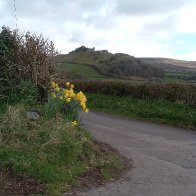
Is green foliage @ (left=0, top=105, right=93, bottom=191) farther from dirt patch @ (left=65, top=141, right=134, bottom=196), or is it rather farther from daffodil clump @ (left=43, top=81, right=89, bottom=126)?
daffodil clump @ (left=43, top=81, right=89, bottom=126)

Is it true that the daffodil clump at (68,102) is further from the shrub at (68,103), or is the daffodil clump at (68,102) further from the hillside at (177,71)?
the hillside at (177,71)

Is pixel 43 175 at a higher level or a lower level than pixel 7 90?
lower

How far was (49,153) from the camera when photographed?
8.97 metres

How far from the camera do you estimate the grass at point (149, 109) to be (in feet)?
60.0

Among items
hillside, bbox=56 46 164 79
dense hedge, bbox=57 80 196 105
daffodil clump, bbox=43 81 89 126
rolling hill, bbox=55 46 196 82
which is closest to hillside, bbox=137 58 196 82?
rolling hill, bbox=55 46 196 82

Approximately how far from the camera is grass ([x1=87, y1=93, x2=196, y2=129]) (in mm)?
18281

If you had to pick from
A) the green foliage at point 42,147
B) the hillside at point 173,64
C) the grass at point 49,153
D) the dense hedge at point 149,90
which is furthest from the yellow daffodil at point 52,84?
the hillside at point 173,64

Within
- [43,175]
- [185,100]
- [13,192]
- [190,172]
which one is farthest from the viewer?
[185,100]

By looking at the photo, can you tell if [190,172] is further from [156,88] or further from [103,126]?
[156,88]

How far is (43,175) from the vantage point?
26.3ft

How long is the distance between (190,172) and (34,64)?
6.11m

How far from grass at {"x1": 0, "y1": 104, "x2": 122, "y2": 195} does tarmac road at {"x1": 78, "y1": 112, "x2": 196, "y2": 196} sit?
58cm

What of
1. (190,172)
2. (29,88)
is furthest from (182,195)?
(29,88)

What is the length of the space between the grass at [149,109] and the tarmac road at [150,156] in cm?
96
